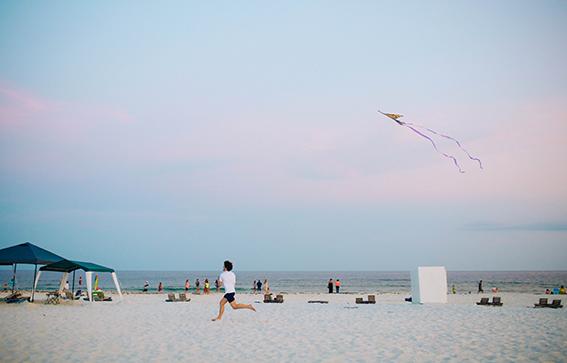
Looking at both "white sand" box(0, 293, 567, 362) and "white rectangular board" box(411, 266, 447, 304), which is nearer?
"white sand" box(0, 293, 567, 362)

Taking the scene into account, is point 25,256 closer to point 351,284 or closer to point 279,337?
point 279,337

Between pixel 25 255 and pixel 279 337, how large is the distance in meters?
12.2

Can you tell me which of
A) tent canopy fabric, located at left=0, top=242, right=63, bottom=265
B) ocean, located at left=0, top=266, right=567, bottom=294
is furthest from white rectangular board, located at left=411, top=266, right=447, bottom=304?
ocean, located at left=0, top=266, right=567, bottom=294

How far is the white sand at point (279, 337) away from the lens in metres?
7.70

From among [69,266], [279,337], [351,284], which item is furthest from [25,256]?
[351,284]

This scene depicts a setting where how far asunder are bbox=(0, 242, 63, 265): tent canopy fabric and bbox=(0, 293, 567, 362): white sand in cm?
348

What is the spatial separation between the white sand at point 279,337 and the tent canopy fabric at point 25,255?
3482mm

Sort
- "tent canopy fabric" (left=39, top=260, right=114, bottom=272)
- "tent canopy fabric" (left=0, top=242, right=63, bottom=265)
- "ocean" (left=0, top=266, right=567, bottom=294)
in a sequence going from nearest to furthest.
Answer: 1. "tent canopy fabric" (left=0, top=242, right=63, bottom=265)
2. "tent canopy fabric" (left=39, top=260, right=114, bottom=272)
3. "ocean" (left=0, top=266, right=567, bottom=294)

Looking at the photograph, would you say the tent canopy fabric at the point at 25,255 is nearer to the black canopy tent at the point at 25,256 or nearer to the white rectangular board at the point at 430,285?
the black canopy tent at the point at 25,256

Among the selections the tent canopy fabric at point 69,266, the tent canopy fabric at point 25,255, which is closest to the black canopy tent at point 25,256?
the tent canopy fabric at point 25,255

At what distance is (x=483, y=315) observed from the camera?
14.5 m

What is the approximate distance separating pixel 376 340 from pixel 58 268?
46.4ft

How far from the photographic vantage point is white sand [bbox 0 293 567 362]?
25.3ft

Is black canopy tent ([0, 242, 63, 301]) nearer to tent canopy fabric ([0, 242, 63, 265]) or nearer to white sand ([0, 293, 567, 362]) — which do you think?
tent canopy fabric ([0, 242, 63, 265])
